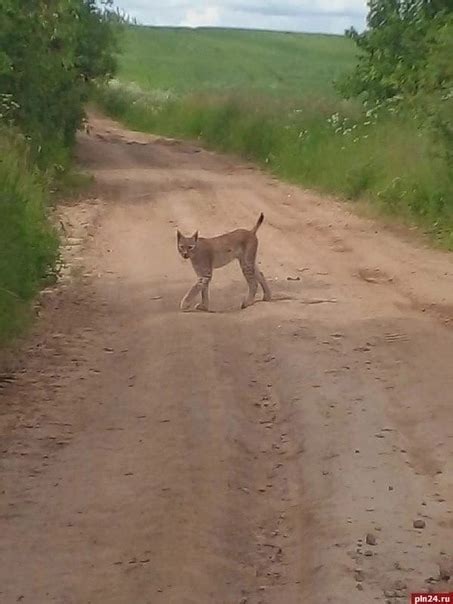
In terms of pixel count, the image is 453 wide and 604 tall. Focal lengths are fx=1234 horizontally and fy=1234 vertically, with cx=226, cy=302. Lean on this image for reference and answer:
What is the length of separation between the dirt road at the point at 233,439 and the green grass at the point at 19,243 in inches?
13.0

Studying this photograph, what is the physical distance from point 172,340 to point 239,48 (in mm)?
64893

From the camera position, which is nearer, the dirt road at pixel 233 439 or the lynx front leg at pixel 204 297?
the dirt road at pixel 233 439

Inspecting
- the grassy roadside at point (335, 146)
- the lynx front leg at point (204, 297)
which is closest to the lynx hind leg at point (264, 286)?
the lynx front leg at point (204, 297)

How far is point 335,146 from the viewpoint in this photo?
2294 cm

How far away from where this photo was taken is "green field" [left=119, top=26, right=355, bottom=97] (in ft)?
181

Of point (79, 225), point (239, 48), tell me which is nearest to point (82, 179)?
point (79, 225)

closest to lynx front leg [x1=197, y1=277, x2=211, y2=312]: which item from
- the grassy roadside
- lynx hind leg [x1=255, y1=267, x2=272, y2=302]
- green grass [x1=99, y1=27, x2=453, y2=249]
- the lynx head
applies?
the lynx head

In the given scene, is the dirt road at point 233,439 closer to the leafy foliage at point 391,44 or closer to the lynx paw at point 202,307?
the lynx paw at point 202,307

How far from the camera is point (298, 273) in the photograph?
13367mm

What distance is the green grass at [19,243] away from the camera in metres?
10.1

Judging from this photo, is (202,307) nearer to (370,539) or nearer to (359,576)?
(370,539)

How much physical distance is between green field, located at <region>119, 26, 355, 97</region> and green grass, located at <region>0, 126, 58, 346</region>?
1322 inches

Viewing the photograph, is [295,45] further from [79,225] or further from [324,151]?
[79,225]

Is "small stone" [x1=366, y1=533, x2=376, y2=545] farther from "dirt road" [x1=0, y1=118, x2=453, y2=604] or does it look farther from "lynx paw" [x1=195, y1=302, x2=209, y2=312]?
"lynx paw" [x1=195, y1=302, x2=209, y2=312]
